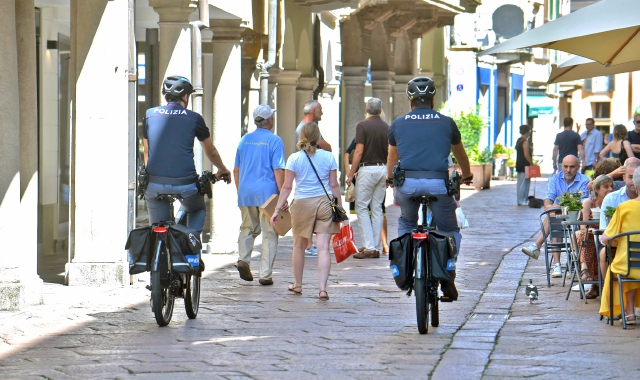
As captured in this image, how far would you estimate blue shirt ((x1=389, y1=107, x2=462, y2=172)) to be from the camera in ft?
27.3

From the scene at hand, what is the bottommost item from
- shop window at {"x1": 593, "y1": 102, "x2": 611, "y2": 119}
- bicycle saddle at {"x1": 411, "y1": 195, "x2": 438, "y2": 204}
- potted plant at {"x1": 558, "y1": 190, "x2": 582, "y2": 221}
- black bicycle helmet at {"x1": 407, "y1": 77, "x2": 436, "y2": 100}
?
potted plant at {"x1": 558, "y1": 190, "x2": 582, "y2": 221}

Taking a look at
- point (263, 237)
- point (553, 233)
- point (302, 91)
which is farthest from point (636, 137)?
point (302, 91)

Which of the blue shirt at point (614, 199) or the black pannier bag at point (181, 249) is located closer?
the black pannier bag at point (181, 249)

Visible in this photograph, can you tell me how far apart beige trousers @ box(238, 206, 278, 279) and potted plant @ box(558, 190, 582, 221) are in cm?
252

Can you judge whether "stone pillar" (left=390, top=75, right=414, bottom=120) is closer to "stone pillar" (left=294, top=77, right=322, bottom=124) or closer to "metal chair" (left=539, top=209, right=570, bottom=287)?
"stone pillar" (left=294, top=77, right=322, bottom=124)

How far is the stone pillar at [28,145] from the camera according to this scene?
979cm

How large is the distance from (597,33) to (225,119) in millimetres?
6778

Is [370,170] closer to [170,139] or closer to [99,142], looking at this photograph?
[99,142]

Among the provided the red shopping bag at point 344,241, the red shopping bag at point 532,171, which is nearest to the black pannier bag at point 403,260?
the red shopping bag at point 344,241

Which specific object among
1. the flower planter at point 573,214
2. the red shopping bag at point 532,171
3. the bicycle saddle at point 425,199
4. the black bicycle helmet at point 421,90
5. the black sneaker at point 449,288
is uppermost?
the black bicycle helmet at point 421,90

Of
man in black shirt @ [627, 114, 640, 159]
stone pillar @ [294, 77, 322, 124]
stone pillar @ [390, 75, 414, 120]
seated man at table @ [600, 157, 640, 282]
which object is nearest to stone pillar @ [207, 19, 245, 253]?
man in black shirt @ [627, 114, 640, 159]

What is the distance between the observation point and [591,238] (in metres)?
9.84

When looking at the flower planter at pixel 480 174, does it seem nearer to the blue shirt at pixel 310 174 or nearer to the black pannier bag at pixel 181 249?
the blue shirt at pixel 310 174

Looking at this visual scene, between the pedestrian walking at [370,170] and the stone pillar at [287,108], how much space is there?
801 cm
